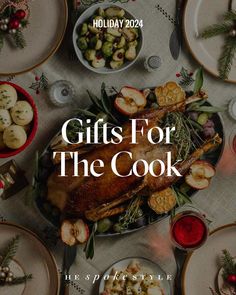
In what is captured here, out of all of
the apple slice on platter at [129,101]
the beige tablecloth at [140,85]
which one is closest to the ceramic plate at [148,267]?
the beige tablecloth at [140,85]

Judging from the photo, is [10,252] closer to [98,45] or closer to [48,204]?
[48,204]

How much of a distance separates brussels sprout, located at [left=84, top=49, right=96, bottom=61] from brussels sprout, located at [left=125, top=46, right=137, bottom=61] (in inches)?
3.6

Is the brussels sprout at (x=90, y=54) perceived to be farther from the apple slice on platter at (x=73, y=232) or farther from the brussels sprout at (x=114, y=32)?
the apple slice on platter at (x=73, y=232)

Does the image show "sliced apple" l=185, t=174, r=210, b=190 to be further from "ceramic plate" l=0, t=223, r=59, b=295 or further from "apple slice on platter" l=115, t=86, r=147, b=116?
"ceramic plate" l=0, t=223, r=59, b=295

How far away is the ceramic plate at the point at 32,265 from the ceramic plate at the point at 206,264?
15.0 inches

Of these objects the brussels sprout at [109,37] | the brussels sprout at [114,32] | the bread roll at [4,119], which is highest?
the brussels sprout at [114,32]

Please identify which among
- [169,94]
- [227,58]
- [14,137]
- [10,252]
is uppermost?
[227,58]

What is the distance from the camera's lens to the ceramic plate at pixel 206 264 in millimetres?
1428

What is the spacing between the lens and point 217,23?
1439mm

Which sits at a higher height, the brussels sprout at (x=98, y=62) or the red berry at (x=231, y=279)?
the brussels sprout at (x=98, y=62)

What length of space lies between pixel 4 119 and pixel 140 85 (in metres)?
0.40

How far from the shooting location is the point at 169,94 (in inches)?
54.6

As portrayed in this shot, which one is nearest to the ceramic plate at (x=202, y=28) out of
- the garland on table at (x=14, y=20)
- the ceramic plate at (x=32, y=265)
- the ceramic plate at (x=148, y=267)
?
the garland on table at (x=14, y=20)

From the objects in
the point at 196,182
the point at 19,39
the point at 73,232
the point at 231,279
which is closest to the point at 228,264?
the point at 231,279
